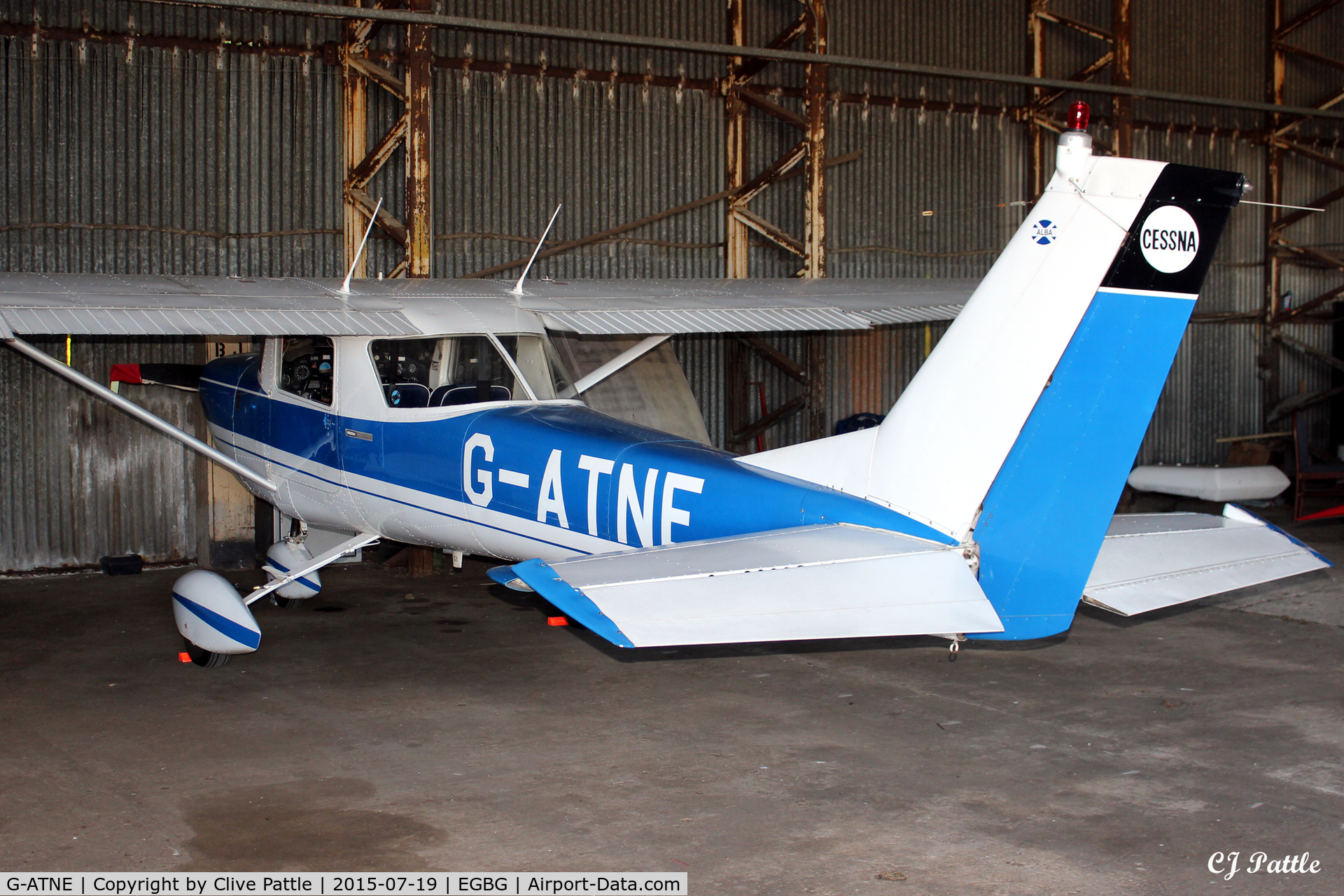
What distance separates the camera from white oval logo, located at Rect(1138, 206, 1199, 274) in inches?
163

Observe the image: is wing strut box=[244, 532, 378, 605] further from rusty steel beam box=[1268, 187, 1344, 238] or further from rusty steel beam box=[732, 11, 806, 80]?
rusty steel beam box=[1268, 187, 1344, 238]

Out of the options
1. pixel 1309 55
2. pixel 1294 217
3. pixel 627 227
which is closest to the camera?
pixel 627 227

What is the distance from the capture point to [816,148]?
11.7 meters

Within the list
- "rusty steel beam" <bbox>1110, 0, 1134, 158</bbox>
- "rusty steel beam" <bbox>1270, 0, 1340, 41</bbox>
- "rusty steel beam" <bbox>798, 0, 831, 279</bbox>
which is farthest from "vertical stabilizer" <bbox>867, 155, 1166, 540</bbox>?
"rusty steel beam" <bbox>1270, 0, 1340, 41</bbox>

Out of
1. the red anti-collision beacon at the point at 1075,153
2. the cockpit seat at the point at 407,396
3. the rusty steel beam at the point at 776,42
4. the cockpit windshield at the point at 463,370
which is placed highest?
the rusty steel beam at the point at 776,42

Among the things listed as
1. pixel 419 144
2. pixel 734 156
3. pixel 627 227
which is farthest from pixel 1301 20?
pixel 419 144

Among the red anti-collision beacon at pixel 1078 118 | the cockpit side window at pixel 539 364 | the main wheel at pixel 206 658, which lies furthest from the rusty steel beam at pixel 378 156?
the red anti-collision beacon at pixel 1078 118

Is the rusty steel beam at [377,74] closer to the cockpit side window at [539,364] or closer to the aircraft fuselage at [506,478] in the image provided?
the aircraft fuselage at [506,478]

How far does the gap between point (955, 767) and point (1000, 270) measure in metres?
2.13

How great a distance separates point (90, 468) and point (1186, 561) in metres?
8.57

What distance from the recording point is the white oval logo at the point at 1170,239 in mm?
4137

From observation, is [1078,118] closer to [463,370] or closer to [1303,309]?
[463,370]

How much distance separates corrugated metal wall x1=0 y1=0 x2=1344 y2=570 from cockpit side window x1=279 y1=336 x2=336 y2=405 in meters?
3.06

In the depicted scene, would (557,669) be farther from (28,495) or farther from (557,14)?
(557,14)
